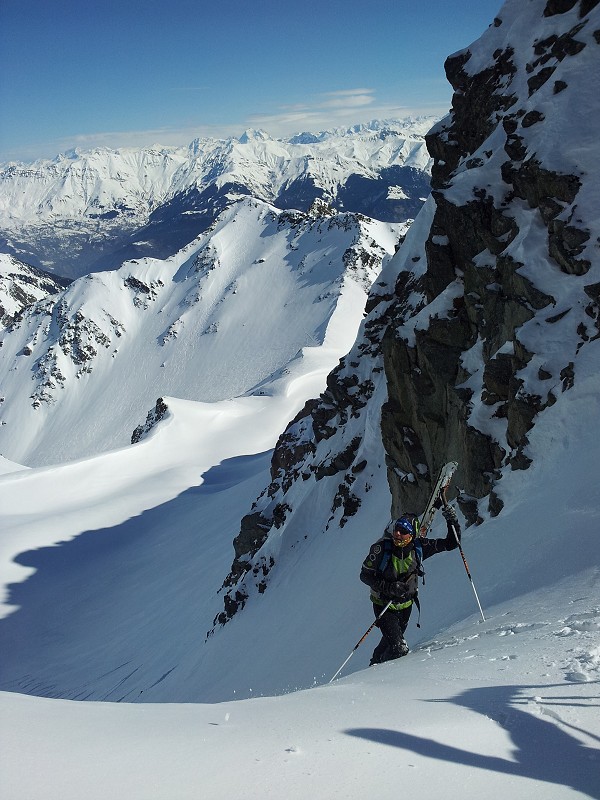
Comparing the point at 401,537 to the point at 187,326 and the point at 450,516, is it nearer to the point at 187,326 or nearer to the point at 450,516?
the point at 450,516

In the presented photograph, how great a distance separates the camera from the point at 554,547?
9.18 meters

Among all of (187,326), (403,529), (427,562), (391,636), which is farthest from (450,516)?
(187,326)

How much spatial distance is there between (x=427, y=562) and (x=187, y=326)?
431 ft

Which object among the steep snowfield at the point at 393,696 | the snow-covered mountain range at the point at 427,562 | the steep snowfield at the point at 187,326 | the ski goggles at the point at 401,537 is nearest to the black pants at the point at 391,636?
the steep snowfield at the point at 393,696

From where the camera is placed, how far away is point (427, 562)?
43.1 feet

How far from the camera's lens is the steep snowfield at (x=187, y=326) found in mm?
118500

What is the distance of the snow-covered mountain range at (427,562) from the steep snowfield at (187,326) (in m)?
62.5

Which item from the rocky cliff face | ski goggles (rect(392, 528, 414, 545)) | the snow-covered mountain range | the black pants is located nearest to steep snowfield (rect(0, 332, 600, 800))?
the snow-covered mountain range

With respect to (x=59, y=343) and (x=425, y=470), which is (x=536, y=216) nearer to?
(x=425, y=470)

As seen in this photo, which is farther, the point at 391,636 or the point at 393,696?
the point at 391,636

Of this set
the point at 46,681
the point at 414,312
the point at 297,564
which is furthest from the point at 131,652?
the point at 414,312

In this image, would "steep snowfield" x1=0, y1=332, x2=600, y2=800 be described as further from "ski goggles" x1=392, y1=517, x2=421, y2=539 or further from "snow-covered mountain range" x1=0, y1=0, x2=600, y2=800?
"ski goggles" x1=392, y1=517, x2=421, y2=539

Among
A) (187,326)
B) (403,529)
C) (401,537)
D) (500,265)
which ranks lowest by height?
(401,537)

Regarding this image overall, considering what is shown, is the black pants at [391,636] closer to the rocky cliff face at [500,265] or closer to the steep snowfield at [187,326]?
the rocky cliff face at [500,265]
